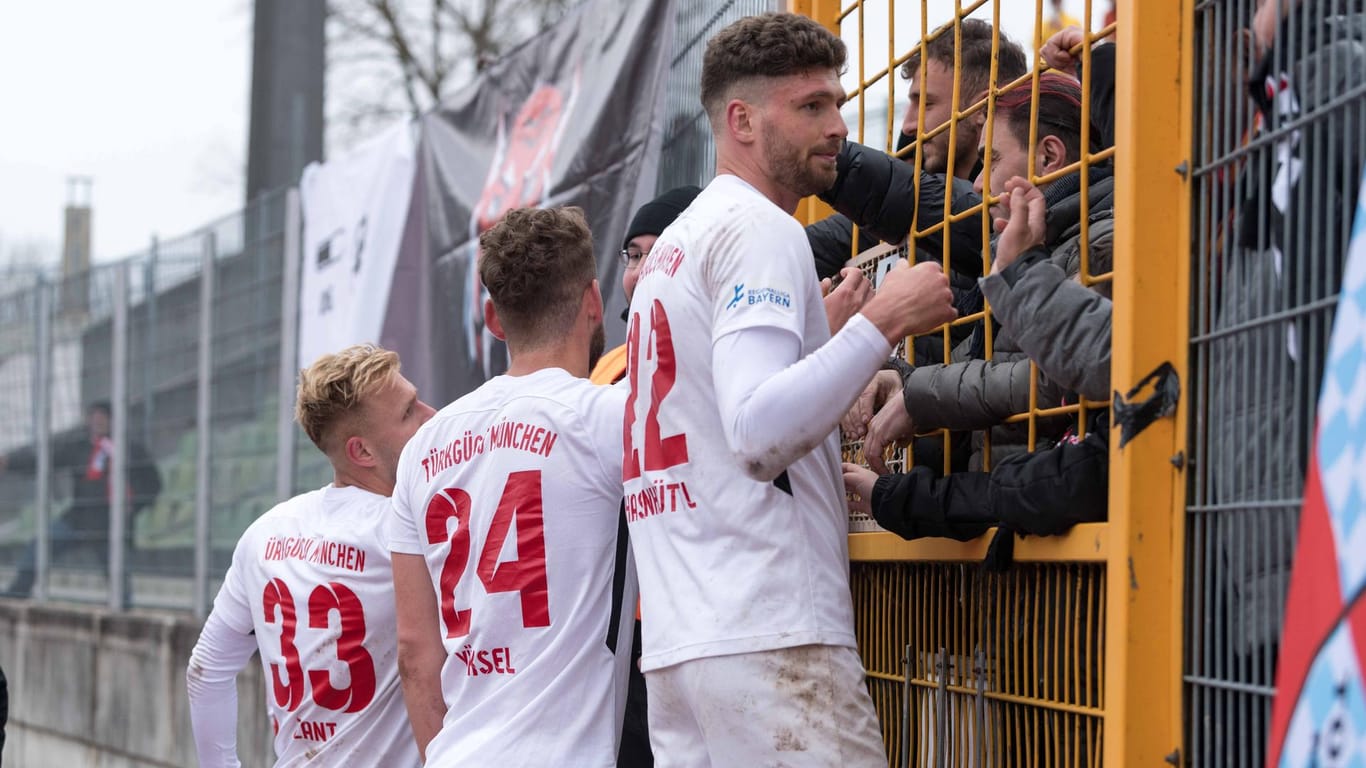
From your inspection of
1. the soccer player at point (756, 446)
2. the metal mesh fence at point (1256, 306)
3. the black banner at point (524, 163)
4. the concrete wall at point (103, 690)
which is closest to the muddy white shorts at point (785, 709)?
the soccer player at point (756, 446)

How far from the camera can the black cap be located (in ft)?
14.7

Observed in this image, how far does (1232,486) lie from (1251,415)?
11cm

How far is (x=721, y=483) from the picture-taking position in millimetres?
2736

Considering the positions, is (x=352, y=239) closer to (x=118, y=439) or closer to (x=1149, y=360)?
(x=118, y=439)

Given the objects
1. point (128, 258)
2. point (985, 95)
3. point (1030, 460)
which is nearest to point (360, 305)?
point (128, 258)

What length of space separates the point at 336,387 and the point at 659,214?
1.02 meters

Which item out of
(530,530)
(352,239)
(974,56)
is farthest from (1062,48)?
(352,239)

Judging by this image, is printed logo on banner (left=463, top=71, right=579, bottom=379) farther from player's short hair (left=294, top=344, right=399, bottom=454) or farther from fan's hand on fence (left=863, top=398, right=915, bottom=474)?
fan's hand on fence (left=863, top=398, right=915, bottom=474)

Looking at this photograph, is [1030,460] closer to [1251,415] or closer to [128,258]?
[1251,415]

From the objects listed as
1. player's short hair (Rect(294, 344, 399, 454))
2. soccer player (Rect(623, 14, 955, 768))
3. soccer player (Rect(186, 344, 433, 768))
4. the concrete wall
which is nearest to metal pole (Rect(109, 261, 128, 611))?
the concrete wall

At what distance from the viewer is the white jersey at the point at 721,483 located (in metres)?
2.67

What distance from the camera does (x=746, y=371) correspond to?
2600 millimetres

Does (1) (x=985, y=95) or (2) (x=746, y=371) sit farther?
(1) (x=985, y=95)

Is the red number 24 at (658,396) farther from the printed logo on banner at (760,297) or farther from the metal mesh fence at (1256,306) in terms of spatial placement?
the metal mesh fence at (1256,306)
